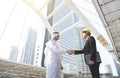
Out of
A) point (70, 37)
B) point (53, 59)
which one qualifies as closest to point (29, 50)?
point (70, 37)

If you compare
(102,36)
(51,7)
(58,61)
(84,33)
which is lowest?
(58,61)

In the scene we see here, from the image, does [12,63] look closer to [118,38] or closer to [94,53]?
[94,53]

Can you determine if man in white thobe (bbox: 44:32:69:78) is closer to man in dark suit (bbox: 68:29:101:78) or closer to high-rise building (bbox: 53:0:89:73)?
man in dark suit (bbox: 68:29:101:78)

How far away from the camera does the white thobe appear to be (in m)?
2.37

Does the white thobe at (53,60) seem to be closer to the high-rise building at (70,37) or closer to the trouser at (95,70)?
the trouser at (95,70)

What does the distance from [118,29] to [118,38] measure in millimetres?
571

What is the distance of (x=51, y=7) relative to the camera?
231 inches

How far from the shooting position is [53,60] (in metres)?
2.44

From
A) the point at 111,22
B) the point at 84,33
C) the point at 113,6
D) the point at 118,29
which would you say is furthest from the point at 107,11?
the point at 84,33

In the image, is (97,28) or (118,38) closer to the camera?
(118,38)

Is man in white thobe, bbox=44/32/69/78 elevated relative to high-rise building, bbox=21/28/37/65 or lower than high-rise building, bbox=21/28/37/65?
lower

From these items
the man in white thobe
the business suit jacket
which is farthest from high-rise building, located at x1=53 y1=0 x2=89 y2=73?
the business suit jacket

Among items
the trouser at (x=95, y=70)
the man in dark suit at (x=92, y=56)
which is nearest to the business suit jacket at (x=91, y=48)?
the man in dark suit at (x=92, y=56)

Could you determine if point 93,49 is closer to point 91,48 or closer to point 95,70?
point 91,48
